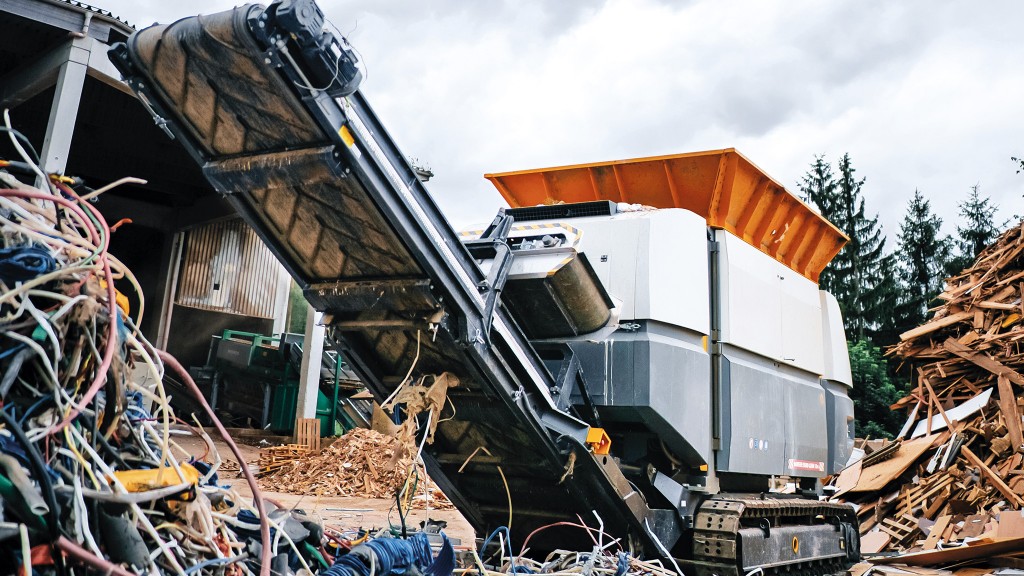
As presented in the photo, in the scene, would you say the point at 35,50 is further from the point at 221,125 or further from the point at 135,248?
the point at 221,125

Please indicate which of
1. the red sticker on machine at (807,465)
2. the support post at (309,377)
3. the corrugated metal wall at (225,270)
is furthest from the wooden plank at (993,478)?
the corrugated metal wall at (225,270)

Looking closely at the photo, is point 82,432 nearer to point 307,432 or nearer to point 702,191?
point 702,191

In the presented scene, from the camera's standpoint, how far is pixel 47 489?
188 cm

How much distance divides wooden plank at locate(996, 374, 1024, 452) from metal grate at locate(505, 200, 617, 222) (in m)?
8.09

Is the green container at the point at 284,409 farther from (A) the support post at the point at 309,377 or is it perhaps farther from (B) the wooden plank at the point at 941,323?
(B) the wooden plank at the point at 941,323

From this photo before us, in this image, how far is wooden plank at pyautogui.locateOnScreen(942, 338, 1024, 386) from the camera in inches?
458

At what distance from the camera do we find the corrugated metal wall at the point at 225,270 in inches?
711

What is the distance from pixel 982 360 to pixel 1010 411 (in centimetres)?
102

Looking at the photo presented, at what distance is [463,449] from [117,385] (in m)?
3.30

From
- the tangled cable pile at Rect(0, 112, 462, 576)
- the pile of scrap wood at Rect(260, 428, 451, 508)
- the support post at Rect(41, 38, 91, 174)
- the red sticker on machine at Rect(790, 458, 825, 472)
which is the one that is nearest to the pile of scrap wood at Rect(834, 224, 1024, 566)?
the red sticker on machine at Rect(790, 458, 825, 472)

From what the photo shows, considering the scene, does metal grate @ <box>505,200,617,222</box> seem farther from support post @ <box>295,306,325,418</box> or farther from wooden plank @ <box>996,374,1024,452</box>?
support post @ <box>295,306,325,418</box>

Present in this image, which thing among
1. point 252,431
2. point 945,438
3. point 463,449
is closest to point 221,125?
point 463,449

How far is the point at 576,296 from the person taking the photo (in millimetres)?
5355

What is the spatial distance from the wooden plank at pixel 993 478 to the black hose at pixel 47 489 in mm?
10805
